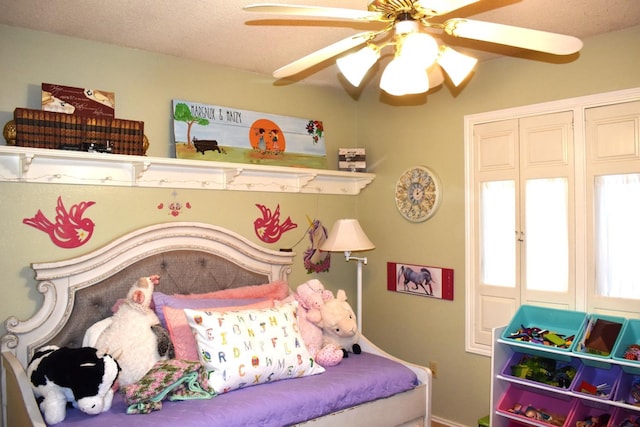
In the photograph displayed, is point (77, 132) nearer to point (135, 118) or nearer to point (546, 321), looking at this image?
point (135, 118)

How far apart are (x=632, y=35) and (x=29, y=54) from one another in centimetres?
322

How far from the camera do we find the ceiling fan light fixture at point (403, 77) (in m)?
1.74

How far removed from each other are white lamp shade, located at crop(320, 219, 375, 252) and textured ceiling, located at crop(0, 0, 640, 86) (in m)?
1.17

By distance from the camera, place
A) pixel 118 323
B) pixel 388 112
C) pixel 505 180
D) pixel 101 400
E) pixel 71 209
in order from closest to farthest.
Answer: pixel 101 400 < pixel 118 323 < pixel 71 209 < pixel 505 180 < pixel 388 112

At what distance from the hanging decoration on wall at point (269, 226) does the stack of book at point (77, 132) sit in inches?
38.6

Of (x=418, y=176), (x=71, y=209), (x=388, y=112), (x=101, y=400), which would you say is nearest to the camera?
(x=101, y=400)

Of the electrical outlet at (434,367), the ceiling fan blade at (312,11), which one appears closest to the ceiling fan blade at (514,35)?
the ceiling fan blade at (312,11)

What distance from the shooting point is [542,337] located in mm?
2879

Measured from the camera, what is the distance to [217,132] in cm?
344

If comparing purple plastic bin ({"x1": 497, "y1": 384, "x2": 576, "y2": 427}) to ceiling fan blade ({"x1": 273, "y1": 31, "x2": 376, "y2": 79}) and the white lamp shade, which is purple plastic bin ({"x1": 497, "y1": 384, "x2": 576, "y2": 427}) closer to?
the white lamp shade

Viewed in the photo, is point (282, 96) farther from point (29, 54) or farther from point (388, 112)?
point (29, 54)

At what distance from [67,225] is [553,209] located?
2.79 meters

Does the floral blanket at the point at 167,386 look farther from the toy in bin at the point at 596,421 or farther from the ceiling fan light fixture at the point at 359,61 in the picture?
the toy in bin at the point at 596,421

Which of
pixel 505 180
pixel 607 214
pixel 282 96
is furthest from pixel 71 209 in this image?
pixel 607 214
